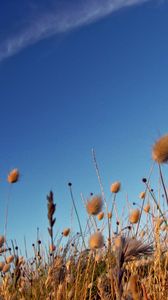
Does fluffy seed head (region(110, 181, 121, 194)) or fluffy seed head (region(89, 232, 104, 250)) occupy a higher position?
fluffy seed head (region(110, 181, 121, 194))

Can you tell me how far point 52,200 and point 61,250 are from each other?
3376mm

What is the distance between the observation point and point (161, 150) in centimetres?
316

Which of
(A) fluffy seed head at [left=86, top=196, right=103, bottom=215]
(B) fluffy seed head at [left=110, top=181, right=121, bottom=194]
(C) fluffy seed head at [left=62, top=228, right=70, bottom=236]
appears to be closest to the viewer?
(A) fluffy seed head at [left=86, top=196, right=103, bottom=215]

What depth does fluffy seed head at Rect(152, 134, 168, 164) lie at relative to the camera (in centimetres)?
313

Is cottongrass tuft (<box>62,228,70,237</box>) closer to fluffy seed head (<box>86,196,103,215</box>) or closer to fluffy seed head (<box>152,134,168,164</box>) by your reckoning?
fluffy seed head (<box>86,196,103,215</box>)

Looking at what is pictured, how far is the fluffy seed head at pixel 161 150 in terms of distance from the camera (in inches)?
123

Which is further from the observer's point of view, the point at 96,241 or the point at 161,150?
the point at 161,150

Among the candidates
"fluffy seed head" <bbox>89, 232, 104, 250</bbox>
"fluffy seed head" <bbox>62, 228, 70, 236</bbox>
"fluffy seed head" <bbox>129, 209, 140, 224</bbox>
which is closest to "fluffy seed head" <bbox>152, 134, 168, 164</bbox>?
"fluffy seed head" <bbox>129, 209, 140, 224</bbox>

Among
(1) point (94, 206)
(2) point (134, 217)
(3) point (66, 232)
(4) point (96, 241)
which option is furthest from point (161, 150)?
(3) point (66, 232)

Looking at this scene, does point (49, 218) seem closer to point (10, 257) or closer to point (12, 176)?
point (10, 257)

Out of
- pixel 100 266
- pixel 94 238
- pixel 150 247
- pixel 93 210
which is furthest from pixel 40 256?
pixel 150 247

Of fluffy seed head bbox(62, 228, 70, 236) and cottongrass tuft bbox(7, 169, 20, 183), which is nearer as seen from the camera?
fluffy seed head bbox(62, 228, 70, 236)

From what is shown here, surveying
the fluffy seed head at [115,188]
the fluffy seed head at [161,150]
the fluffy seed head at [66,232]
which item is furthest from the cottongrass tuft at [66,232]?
the fluffy seed head at [161,150]

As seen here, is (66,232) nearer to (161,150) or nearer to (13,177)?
(13,177)
